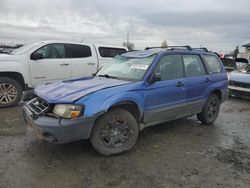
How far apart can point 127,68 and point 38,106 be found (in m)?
1.78

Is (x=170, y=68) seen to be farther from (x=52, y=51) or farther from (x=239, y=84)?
(x=239, y=84)

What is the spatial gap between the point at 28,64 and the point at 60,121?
4.64m

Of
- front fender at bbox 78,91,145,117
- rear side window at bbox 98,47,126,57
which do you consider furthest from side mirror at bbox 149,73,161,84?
rear side window at bbox 98,47,126,57

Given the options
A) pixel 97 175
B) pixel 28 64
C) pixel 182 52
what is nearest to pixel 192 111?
pixel 182 52

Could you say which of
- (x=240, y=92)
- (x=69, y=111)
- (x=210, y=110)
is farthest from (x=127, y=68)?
(x=240, y=92)

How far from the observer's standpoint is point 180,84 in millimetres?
5426

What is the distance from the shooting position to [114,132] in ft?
14.4

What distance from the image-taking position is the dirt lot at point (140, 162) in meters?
3.65

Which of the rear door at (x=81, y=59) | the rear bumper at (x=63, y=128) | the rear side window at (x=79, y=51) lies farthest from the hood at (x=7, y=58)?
the rear bumper at (x=63, y=128)

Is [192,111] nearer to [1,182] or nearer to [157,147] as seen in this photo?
[157,147]

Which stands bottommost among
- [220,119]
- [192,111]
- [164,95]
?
[220,119]

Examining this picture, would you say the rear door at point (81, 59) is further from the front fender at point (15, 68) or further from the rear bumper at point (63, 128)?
the rear bumper at point (63, 128)

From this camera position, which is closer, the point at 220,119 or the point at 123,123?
the point at 123,123

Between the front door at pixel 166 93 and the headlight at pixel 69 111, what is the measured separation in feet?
4.28
